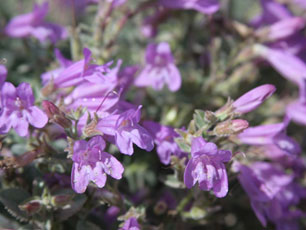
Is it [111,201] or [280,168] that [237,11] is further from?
[111,201]

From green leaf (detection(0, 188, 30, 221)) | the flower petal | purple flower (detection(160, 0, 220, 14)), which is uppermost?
purple flower (detection(160, 0, 220, 14))

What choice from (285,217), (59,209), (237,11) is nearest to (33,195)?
(59,209)

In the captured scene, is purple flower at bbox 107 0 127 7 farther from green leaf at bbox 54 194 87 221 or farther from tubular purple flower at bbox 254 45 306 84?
green leaf at bbox 54 194 87 221

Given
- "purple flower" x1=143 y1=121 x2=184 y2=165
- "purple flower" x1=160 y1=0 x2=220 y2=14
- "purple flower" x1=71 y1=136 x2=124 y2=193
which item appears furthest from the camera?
"purple flower" x1=160 y1=0 x2=220 y2=14

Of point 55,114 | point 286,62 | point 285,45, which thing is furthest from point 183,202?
point 285,45

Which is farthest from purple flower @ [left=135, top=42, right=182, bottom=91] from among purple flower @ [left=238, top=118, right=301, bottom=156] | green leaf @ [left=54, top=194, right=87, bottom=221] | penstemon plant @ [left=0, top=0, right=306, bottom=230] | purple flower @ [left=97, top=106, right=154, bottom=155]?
green leaf @ [left=54, top=194, right=87, bottom=221]

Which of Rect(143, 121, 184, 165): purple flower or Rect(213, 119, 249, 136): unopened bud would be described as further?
Rect(143, 121, 184, 165): purple flower

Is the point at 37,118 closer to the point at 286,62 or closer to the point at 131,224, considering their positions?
the point at 131,224

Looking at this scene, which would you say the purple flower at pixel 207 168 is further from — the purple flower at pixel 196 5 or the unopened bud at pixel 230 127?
the purple flower at pixel 196 5
